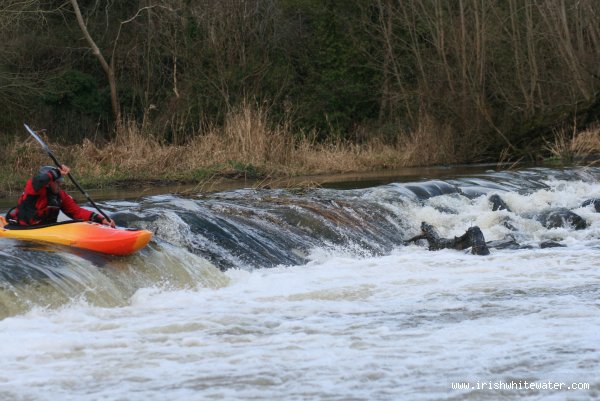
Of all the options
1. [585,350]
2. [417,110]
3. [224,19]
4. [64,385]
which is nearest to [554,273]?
[585,350]

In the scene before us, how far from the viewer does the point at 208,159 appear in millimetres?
17531

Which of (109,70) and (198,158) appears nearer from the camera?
(198,158)

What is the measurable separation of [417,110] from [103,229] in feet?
56.6

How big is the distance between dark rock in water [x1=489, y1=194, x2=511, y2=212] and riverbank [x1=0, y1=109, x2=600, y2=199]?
142 inches

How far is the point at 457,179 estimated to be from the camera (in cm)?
1524

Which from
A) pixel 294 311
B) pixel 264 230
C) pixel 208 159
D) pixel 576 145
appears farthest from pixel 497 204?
pixel 576 145

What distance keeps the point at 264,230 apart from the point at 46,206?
2668 mm

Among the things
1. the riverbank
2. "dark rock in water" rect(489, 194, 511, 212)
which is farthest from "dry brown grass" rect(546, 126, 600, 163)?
"dark rock in water" rect(489, 194, 511, 212)

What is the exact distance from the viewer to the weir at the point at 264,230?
23.8 feet

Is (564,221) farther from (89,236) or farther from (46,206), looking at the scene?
(46,206)

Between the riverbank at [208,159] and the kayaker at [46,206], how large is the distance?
7065 millimetres

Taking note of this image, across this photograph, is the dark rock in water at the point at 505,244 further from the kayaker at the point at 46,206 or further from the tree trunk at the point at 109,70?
the tree trunk at the point at 109,70

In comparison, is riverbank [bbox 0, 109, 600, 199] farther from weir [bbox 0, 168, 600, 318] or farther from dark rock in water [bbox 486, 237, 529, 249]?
dark rock in water [bbox 486, 237, 529, 249]

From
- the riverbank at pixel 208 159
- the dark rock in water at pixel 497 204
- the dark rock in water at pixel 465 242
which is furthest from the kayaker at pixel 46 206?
the riverbank at pixel 208 159
